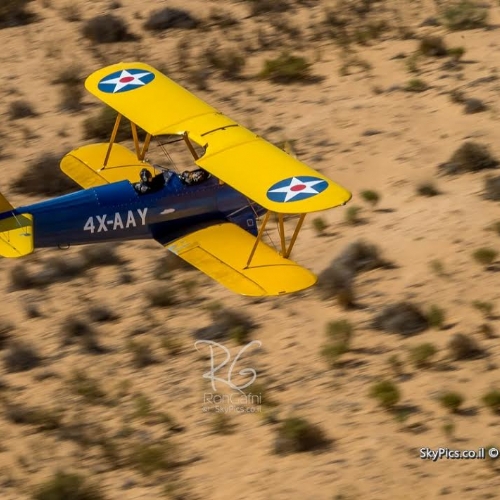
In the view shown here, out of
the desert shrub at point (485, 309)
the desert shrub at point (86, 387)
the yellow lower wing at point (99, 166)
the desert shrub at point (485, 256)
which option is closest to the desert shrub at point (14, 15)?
the yellow lower wing at point (99, 166)

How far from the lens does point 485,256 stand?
18781mm

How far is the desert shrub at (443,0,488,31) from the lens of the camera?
26.1 m

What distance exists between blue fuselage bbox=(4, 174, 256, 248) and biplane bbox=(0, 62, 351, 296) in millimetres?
14

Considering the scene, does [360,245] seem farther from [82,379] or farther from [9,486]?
[9,486]

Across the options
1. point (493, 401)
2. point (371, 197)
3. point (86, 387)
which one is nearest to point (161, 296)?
point (86, 387)

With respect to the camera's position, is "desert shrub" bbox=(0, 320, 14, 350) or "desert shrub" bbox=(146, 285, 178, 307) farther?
"desert shrub" bbox=(146, 285, 178, 307)

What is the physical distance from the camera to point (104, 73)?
2044 centimetres

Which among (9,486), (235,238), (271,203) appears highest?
(271,203)

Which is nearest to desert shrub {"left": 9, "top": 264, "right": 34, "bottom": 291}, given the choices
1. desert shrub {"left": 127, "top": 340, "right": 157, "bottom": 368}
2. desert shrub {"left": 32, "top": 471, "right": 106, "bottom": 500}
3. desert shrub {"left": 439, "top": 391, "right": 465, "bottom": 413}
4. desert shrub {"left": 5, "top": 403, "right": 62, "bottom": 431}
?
desert shrub {"left": 127, "top": 340, "right": 157, "bottom": 368}

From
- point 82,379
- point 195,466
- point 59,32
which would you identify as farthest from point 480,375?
point 59,32

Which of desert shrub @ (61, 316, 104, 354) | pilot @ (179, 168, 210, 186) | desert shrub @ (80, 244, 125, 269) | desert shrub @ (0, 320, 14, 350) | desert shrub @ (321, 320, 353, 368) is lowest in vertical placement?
desert shrub @ (0, 320, 14, 350)

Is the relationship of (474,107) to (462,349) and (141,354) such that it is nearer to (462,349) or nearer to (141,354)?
(462,349)

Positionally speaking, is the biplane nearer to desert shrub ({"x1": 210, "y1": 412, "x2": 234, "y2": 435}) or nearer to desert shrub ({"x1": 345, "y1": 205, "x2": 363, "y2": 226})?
desert shrub ({"x1": 345, "y1": 205, "x2": 363, "y2": 226})

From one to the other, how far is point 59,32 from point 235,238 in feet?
34.9
